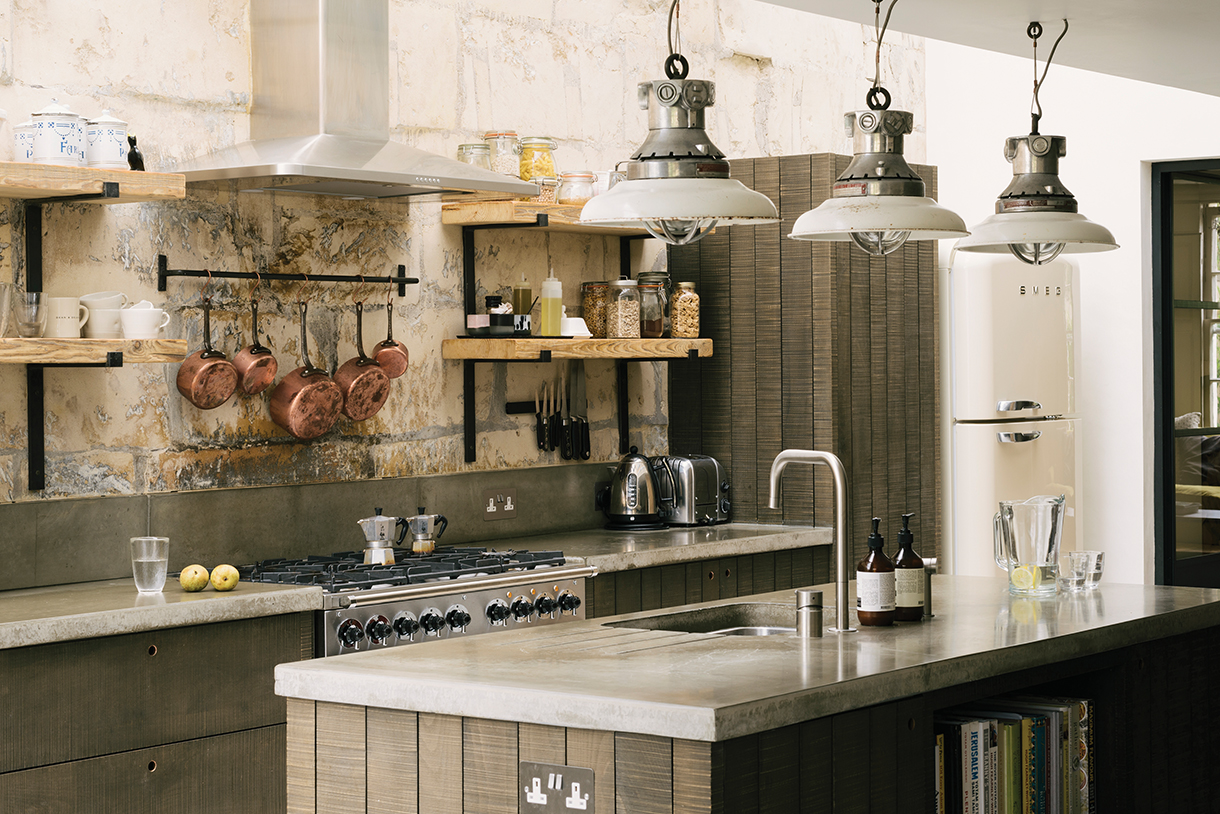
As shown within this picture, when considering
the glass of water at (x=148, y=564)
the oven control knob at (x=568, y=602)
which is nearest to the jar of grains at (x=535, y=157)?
the oven control knob at (x=568, y=602)

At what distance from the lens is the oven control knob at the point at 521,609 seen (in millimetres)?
4348

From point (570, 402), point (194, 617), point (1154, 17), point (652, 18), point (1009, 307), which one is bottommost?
point (194, 617)

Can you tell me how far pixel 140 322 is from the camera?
12.9 ft

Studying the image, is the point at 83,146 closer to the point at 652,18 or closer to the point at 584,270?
the point at 584,270

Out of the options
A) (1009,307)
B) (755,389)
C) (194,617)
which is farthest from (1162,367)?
(194,617)

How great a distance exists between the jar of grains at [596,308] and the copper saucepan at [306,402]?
120 cm

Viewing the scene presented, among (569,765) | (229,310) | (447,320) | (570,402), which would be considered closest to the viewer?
(569,765)

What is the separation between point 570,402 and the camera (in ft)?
18.5

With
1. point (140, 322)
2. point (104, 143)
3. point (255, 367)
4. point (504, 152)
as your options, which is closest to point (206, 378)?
point (255, 367)

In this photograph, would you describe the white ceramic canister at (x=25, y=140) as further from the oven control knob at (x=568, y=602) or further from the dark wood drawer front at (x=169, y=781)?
the oven control knob at (x=568, y=602)

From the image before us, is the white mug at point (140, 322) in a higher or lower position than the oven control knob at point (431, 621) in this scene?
higher

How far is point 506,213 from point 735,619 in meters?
1.96

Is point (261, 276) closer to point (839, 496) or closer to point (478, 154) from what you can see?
point (478, 154)

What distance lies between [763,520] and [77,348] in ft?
9.41
